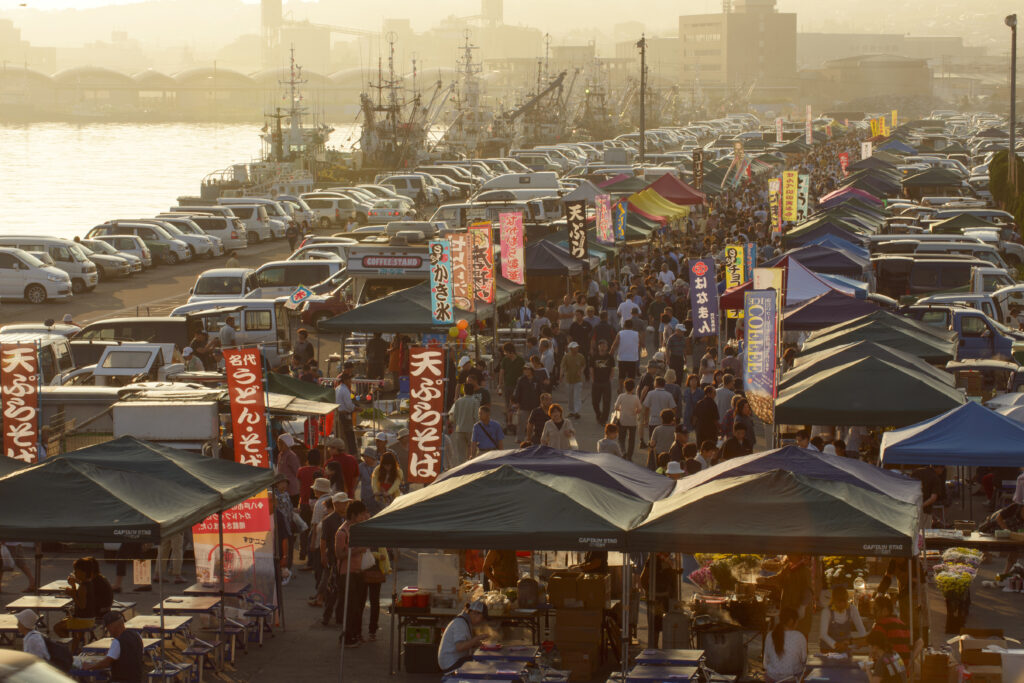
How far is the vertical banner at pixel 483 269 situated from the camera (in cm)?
2102

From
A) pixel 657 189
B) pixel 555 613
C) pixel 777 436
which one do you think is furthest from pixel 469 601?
pixel 657 189

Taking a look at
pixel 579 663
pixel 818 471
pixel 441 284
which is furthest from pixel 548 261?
pixel 579 663

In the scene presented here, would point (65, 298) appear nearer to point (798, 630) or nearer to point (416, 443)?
point (416, 443)

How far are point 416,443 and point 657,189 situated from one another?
3064cm

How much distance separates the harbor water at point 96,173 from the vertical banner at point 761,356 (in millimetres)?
50825

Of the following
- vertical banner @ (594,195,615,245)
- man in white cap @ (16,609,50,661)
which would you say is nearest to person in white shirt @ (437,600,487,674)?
man in white cap @ (16,609,50,661)

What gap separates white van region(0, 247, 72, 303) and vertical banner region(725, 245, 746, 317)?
737 inches

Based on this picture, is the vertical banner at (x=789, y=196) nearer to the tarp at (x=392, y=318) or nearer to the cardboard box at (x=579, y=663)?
the tarp at (x=392, y=318)

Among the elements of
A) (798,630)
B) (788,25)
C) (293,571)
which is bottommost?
(293,571)

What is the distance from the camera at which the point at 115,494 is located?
32.9ft

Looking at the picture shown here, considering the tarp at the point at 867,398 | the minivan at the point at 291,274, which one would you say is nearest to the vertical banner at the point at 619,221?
the minivan at the point at 291,274

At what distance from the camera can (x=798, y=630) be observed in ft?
31.2

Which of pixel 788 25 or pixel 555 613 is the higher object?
pixel 788 25

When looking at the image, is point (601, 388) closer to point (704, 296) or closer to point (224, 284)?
point (704, 296)
